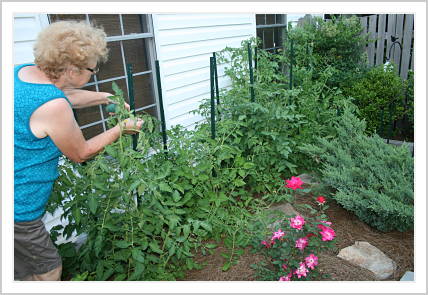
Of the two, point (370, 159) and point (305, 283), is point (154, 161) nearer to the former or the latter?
point (305, 283)

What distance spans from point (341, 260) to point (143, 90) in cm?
264

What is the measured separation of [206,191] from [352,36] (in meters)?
4.72

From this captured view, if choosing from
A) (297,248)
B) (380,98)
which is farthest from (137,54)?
(380,98)

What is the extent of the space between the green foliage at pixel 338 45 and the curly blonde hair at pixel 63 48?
453 cm

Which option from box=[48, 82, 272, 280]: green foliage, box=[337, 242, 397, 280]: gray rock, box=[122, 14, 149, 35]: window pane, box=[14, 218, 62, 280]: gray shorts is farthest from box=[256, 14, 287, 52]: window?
box=[14, 218, 62, 280]: gray shorts

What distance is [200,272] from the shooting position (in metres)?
2.34

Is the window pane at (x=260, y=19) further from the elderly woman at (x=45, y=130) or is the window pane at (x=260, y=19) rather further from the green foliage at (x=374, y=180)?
the elderly woman at (x=45, y=130)

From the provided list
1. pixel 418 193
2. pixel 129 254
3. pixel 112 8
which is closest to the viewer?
pixel 129 254

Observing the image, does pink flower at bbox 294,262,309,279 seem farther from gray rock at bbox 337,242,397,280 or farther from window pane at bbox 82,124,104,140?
window pane at bbox 82,124,104,140

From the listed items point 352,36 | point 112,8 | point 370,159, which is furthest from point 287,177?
point 352,36

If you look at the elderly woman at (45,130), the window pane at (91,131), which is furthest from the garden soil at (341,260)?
the window pane at (91,131)

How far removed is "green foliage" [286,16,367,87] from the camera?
18.6 ft

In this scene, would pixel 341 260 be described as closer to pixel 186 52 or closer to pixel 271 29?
pixel 186 52

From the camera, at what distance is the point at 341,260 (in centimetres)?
241
